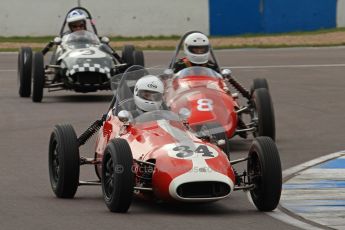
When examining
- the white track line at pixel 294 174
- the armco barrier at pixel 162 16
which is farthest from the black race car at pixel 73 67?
the armco barrier at pixel 162 16

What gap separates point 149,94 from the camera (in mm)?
12656

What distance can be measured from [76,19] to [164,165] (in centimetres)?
1211

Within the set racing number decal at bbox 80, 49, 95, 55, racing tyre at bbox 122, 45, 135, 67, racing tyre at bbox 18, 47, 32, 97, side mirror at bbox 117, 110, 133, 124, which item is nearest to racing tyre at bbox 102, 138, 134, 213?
side mirror at bbox 117, 110, 133, 124

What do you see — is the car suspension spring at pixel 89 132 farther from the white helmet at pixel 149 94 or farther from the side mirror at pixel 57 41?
the side mirror at pixel 57 41

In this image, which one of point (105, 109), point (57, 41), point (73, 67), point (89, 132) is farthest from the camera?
point (57, 41)

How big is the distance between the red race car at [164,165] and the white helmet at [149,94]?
88 mm

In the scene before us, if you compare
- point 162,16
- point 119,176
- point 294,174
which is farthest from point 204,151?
point 162,16

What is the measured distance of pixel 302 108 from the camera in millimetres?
20906

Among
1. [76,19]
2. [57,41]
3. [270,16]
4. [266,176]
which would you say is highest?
[266,176]

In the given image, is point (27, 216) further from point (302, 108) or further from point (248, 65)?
point (248, 65)

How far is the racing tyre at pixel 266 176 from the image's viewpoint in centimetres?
1115

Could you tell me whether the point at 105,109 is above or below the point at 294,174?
below

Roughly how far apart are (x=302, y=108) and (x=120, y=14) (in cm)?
1494

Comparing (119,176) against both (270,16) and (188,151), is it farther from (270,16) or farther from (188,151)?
(270,16)
